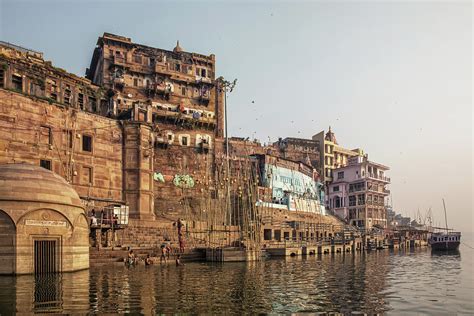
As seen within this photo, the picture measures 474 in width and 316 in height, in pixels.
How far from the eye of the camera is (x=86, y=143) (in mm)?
51656

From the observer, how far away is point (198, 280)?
2873 cm

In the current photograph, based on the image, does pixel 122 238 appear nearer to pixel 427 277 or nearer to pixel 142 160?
pixel 142 160

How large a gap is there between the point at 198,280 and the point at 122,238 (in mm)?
20234

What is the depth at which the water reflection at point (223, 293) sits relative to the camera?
61.1ft

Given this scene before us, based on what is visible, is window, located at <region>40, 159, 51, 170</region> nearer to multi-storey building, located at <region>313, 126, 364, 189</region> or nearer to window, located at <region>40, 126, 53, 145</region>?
window, located at <region>40, 126, 53, 145</region>

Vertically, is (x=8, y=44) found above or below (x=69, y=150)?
above

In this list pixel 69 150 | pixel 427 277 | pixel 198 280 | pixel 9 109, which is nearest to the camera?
pixel 198 280

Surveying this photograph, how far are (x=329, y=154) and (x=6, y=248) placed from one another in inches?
3805

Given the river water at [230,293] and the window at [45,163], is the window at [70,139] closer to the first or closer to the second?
the window at [45,163]

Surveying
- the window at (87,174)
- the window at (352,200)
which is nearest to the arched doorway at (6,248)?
the window at (87,174)

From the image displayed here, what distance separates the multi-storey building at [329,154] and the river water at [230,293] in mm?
80863

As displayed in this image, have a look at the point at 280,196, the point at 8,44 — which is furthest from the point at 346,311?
the point at 280,196

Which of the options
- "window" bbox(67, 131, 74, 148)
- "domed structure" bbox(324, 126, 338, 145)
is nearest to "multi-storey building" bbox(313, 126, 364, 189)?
"domed structure" bbox(324, 126, 338, 145)

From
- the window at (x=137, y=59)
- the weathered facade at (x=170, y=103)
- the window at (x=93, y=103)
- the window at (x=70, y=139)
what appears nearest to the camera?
the window at (x=70, y=139)
